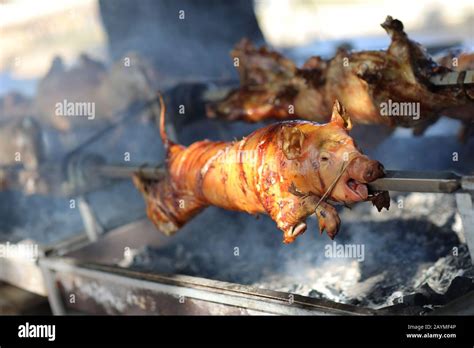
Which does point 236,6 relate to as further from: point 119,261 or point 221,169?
point 221,169

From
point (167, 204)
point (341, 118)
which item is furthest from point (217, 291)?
point (341, 118)

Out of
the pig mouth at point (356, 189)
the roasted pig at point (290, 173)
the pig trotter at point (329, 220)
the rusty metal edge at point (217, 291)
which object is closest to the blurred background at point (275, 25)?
the rusty metal edge at point (217, 291)

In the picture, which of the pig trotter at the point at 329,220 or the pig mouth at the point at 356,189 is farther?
the pig trotter at the point at 329,220

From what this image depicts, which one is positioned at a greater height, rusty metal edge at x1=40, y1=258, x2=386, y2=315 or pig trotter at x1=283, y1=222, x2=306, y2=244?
pig trotter at x1=283, y1=222, x2=306, y2=244

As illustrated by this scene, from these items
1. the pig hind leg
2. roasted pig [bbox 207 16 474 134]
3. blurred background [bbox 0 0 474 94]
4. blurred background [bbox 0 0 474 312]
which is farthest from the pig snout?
blurred background [bbox 0 0 474 94]

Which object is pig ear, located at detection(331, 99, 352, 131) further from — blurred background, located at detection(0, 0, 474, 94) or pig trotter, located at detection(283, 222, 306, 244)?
blurred background, located at detection(0, 0, 474, 94)

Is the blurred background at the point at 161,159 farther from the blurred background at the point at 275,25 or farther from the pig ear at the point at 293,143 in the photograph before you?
the blurred background at the point at 275,25

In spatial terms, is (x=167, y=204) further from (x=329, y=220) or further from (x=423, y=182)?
(x=423, y=182)
